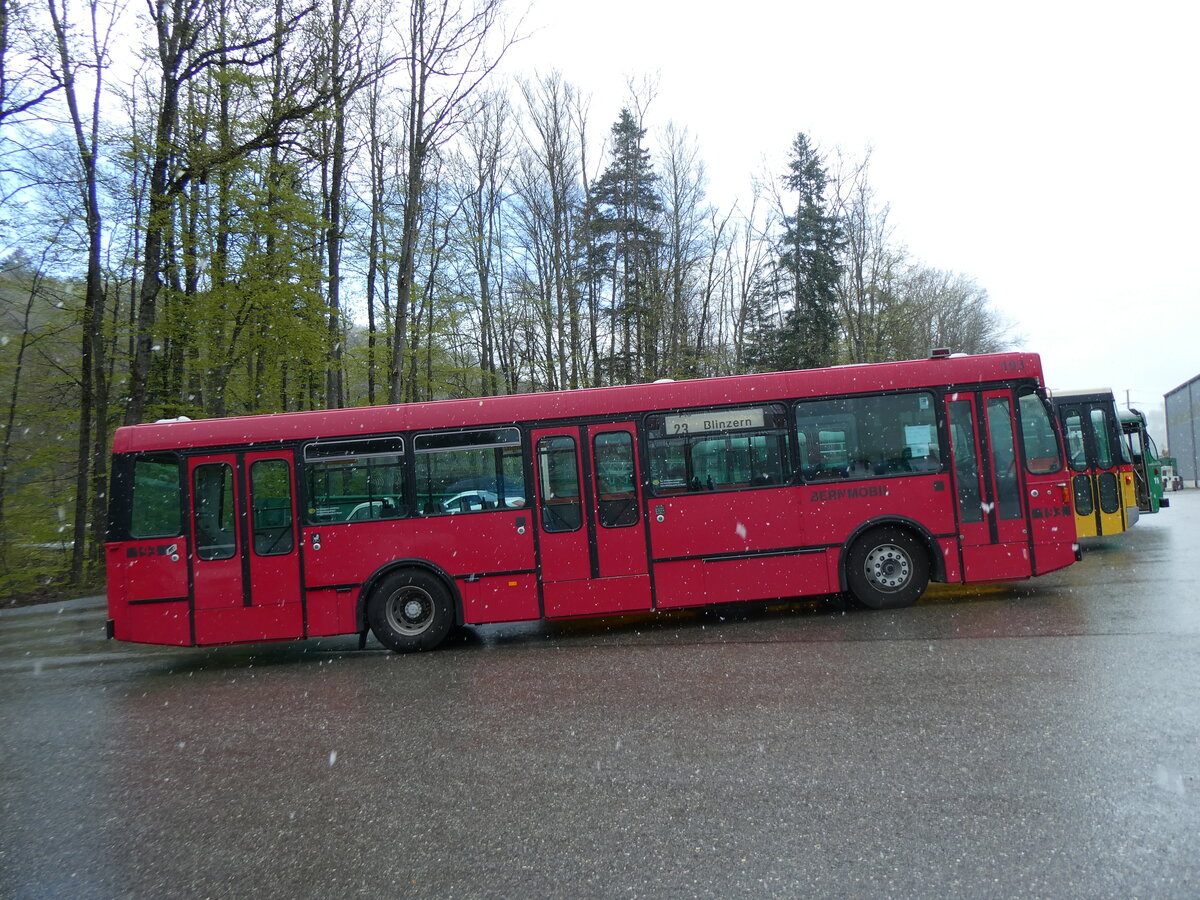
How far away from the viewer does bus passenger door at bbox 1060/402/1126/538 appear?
14906 millimetres

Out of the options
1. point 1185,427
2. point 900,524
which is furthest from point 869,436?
point 1185,427

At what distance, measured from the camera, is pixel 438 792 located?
4.59 m

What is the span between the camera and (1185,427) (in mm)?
59719

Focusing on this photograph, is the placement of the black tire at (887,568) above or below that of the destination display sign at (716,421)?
below

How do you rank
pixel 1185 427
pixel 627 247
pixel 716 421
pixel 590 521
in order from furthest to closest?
pixel 1185 427 → pixel 627 247 → pixel 716 421 → pixel 590 521

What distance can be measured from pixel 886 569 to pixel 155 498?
28.7ft

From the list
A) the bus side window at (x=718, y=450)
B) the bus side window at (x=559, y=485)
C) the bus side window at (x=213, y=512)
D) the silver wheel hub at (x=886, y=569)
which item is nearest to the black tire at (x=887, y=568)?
the silver wheel hub at (x=886, y=569)

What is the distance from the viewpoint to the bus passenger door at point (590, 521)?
361 inches

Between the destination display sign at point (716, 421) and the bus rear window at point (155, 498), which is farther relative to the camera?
the destination display sign at point (716, 421)

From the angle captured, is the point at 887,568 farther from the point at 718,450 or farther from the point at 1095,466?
the point at 1095,466

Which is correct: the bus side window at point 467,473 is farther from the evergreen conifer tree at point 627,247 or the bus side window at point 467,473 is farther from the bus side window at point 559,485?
the evergreen conifer tree at point 627,247

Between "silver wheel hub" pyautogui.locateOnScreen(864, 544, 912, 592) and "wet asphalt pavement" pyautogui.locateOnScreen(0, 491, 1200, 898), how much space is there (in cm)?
87

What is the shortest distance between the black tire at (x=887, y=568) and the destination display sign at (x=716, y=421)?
76.5 inches

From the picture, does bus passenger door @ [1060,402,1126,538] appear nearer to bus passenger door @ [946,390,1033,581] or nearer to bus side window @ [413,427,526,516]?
bus passenger door @ [946,390,1033,581]
